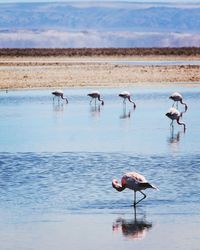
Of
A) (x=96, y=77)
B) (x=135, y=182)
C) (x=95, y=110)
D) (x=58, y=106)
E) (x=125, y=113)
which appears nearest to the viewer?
(x=135, y=182)

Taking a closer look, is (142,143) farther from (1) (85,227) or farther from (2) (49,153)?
(1) (85,227)

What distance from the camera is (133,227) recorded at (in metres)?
12.7

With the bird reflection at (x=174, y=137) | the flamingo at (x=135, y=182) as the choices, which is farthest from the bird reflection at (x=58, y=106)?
the flamingo at (x=135, y=182)

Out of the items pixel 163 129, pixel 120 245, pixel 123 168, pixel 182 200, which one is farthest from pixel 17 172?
pixel 163 129

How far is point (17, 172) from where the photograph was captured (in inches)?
686

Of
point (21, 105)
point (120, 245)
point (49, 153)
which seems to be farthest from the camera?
point (21, 105)

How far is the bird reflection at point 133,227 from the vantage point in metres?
12.3

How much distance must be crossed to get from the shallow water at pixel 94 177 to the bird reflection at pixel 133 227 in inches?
0.5

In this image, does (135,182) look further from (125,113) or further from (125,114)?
(125,113)

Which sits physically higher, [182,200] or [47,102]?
[47,102]

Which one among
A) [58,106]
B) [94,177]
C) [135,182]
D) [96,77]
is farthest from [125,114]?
[96,77]

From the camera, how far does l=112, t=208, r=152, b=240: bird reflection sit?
12.3m

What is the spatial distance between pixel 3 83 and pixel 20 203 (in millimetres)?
29218

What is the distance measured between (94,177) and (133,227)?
396cm
